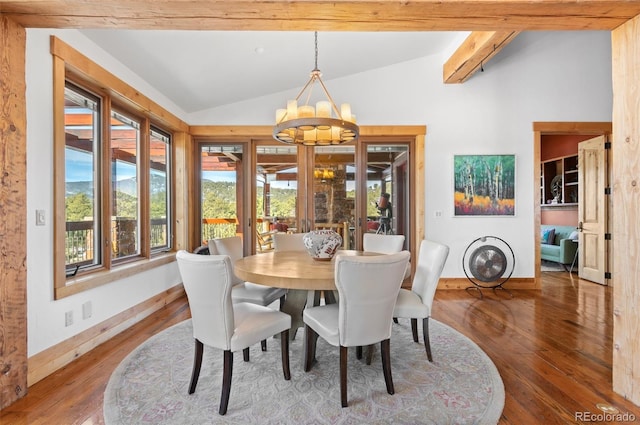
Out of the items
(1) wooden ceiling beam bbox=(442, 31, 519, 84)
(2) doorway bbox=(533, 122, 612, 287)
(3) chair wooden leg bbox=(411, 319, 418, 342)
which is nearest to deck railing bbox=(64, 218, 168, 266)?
(3) chair wooden leg bbox=(411, 319, 418, 342)

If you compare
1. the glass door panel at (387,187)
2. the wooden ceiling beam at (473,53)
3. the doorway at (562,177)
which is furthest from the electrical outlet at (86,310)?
the doorway at (562,177)

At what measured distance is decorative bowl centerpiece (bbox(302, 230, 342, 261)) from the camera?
252 cm

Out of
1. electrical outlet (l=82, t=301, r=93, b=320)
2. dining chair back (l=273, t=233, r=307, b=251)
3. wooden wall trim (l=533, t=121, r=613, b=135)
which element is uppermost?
wooden wall trim (l=533, t=121, r=613, b=135)

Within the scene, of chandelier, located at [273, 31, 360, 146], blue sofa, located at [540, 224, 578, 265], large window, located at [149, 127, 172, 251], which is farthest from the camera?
blue sofa, located at [540, 224, 578, 265]

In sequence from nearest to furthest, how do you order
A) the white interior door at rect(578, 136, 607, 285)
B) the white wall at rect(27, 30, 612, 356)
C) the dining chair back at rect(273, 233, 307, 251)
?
the dining chair back at rect(273, 233, 307, 251) < the white wall at rect(27, 30, 612, 356) < the white interior door at rect(578, 136, 607, 285)

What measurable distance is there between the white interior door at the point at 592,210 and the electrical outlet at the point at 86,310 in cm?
657

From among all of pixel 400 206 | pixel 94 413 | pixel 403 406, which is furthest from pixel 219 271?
pixel 400 206

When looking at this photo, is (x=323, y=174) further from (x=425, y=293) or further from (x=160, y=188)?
(x=425, y=293)

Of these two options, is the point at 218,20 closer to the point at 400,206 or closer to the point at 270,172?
the point at 270,172

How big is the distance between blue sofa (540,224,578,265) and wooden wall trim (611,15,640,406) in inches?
183

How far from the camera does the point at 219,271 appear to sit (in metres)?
1.74

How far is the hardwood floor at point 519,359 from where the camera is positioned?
5.92ft

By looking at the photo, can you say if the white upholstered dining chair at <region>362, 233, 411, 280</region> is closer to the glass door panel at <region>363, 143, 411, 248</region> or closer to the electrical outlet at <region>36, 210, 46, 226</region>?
the glass door panel at <region>363, 143, 411, 248</region>

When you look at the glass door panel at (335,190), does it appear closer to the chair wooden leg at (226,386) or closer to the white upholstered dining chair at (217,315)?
the white upholstered dining chair at (217,315)
